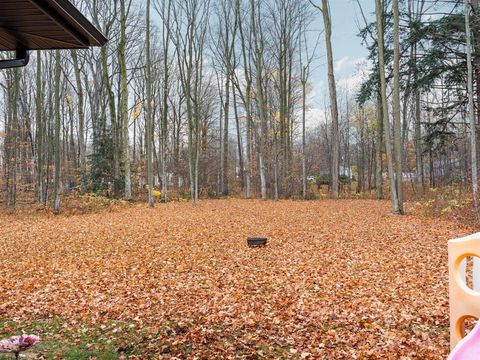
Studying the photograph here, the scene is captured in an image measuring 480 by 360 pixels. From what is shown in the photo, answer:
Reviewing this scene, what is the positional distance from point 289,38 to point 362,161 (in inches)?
463

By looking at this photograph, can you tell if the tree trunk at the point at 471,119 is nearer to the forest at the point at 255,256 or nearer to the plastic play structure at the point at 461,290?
the forest at the point at 255,256

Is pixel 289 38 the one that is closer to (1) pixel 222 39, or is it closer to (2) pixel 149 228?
(1) pixel 222 39

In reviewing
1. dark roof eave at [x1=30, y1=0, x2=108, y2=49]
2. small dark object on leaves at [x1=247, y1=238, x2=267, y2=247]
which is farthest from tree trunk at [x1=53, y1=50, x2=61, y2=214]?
dark roof eave at [x1=30, y1=0, x2=108, y2=49]

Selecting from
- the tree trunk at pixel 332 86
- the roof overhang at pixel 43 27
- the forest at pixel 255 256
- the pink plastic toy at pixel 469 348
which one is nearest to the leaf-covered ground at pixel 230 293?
the forest at pixel 255 256

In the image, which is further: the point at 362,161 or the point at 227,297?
the point at 362,161

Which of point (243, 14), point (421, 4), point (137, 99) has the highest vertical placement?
point (243, 14)

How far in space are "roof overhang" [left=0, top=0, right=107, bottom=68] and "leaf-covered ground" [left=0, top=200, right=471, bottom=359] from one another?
2.73m

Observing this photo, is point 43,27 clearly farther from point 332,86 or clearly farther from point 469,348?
point 332,86

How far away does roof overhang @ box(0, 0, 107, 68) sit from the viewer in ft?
6.91

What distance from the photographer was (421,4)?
17.4m

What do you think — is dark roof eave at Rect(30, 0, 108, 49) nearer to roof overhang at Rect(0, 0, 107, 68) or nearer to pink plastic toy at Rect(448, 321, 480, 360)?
roof overhang at Rect(0, 0, 107, 68)

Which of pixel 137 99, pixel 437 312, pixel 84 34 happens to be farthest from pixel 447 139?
pixel 137 99

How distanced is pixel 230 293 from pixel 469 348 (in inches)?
133

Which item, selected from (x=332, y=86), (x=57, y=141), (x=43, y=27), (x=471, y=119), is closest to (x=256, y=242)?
(x=43, y=27)
